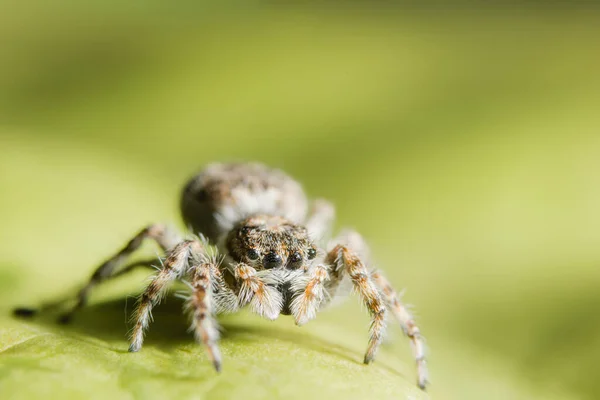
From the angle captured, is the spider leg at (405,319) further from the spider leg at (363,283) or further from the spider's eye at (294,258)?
the spider's eye at (294,258)

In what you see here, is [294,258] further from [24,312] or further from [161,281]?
[24,312]

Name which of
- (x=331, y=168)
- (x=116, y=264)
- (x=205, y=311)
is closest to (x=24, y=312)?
(x=116, y=264)

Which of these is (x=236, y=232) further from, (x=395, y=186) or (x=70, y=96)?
(x=70, y=96)

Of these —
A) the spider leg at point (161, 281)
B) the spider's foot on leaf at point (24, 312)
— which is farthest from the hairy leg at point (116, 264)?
the spider leg at point (161, 281)

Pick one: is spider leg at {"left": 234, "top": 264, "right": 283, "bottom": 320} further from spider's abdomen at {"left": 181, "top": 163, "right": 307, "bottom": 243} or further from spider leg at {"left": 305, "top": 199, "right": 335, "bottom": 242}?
spider leg at {"left": 305, "top": 199, "right": 335, "bottom": 242}

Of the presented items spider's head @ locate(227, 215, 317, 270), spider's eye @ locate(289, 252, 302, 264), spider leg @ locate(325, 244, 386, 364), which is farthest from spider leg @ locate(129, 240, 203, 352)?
spider leg @ locate(325, 244, 386, 364)

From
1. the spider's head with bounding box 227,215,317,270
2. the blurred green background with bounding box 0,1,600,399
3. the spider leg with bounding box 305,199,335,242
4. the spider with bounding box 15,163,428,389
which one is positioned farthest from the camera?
the spider leg with bounding box 305,199,335,242
